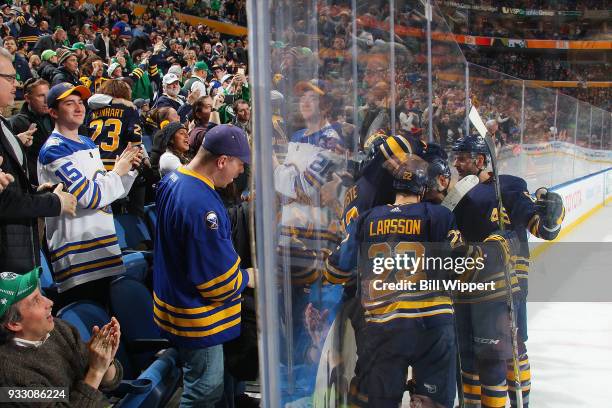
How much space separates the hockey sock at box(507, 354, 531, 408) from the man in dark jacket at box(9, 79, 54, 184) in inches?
83.4

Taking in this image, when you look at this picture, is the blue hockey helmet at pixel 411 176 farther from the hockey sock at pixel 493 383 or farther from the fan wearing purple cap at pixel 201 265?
the fan wearing purple cap at pixel 201 265

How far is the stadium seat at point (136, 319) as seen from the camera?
2.11 meters

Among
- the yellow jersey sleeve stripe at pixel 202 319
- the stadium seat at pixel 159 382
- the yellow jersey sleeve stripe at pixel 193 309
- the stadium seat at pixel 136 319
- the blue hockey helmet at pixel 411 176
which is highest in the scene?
the blue hockey helmet at pixel 411 176

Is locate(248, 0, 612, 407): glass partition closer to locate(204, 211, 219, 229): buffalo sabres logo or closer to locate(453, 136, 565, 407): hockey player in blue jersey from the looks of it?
locate(453, 136, 565, 407): hockey player in blue jersey

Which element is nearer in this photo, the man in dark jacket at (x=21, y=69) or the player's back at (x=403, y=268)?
the player's back at (x=403, y=268)

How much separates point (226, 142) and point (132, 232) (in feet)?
5.35

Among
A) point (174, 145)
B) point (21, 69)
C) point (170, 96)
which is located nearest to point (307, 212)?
point (174, 145)

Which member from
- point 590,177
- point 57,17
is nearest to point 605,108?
point 590,177

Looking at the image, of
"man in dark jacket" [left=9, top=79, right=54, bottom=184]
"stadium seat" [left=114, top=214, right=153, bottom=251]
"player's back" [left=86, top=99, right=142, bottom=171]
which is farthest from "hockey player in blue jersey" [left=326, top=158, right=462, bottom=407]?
"player's back" [left=86, top=99, right=142, bottom=171]

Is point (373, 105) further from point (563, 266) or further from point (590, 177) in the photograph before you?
point (590, 177)

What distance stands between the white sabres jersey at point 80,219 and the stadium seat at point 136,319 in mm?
72

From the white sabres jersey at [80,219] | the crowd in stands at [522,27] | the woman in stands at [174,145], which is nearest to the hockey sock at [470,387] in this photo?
the crowd in stands at [522,27]

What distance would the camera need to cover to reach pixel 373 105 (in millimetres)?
1084

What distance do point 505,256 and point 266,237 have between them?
441 millimetres
